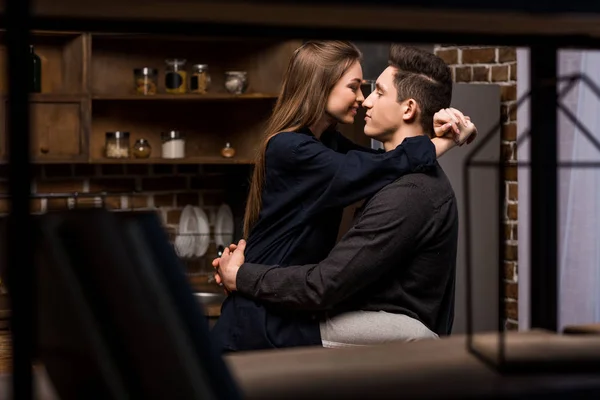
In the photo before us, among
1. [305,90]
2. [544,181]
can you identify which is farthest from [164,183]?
[544,181]

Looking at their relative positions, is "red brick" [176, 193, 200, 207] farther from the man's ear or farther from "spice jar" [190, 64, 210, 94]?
the man's ear

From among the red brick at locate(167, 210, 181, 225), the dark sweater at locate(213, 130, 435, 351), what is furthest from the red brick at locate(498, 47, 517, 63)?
the dark sweater at locate(213, 130, 435, 351)

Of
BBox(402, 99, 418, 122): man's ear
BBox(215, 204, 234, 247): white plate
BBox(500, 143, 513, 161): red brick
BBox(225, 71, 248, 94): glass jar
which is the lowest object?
BBox(215, 204, 234, 247): white plate

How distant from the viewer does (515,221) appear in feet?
12.9

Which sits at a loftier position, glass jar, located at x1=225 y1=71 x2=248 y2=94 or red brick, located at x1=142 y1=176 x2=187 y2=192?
glass jar, located at x1=225 y1=71 x2=248 y2=94

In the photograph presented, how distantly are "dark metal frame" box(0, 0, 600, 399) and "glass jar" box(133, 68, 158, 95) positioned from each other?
3.41 m

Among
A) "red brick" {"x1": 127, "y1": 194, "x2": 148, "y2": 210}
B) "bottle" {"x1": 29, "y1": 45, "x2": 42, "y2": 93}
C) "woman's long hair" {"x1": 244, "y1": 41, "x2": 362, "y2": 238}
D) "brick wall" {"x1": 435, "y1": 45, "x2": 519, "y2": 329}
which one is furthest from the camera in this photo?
"red brick" {"x1": 127, "y1": 194, "x2": 148, "y2": 210}

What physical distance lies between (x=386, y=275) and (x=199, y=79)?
2.32 metres

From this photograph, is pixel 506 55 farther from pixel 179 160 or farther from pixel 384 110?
pixel 384 110

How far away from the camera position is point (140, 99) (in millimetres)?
4191

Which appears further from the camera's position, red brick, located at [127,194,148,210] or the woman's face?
red brick, located at [127,194,148,210]

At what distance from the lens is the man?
202cm

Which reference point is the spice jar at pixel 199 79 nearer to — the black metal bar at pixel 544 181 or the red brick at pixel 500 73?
the red brick at pixel 500 73

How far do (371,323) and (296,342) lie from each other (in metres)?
0.20
